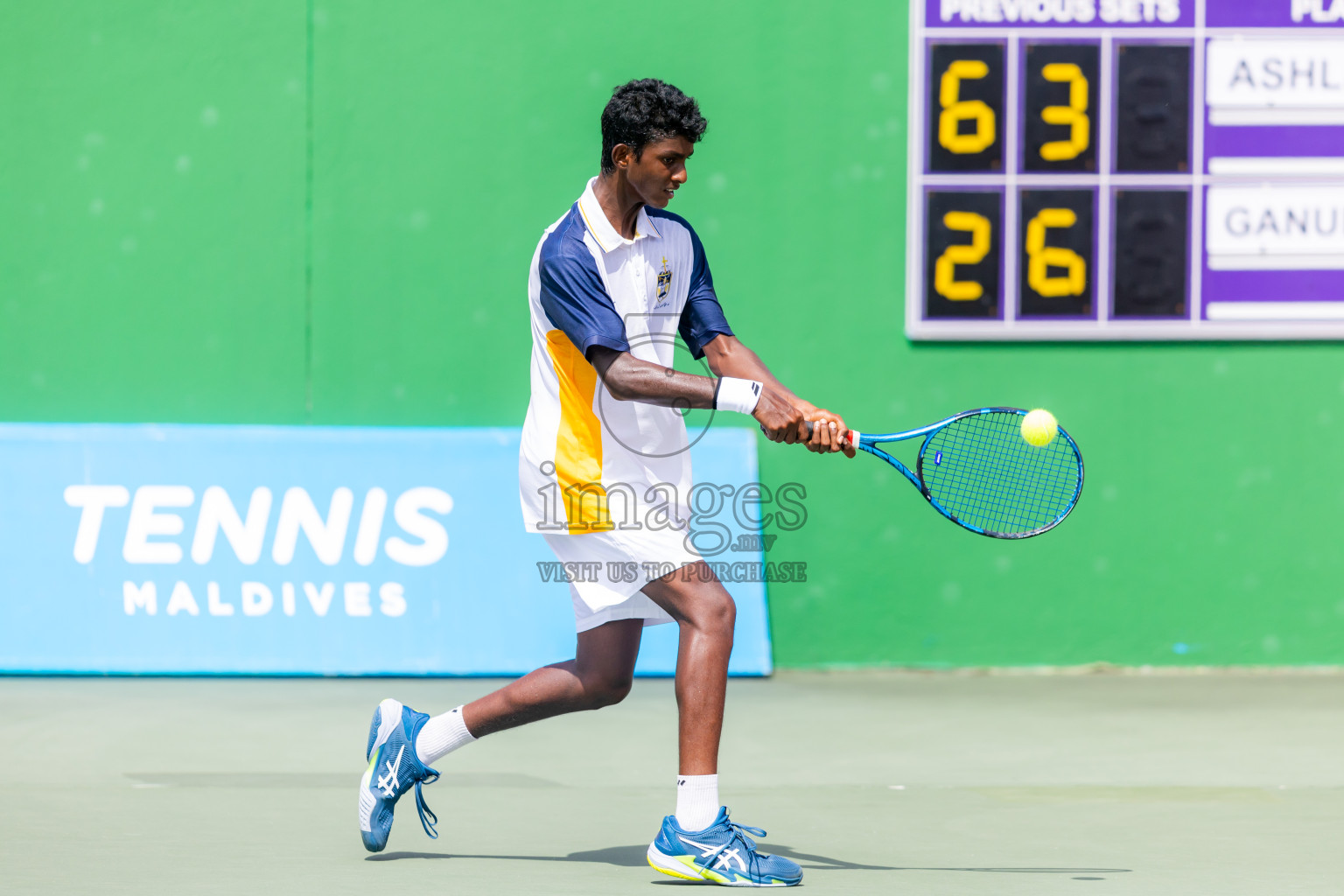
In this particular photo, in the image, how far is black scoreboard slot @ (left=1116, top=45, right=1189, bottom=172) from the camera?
651 cm

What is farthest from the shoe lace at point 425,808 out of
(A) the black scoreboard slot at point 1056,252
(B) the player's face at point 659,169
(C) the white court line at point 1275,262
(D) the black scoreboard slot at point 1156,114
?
(C) the white court line at point 1275,262

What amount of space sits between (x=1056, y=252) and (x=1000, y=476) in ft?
4.58

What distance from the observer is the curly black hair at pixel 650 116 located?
3635 millimetres

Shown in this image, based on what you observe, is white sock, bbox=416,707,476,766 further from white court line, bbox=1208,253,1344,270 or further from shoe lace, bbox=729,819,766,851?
white court line, bbox=1208,253,1344,270

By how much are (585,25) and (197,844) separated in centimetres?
404

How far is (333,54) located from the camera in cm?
664

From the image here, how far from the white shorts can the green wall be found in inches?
118

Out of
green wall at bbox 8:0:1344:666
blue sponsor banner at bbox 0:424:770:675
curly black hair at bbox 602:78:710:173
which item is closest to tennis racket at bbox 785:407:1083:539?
green wall at bbox 8:0:1344:666

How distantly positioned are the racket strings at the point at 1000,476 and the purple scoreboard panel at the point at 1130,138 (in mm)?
847

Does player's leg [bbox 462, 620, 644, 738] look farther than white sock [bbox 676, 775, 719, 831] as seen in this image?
Yes

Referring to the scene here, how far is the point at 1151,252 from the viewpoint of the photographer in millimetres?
6559

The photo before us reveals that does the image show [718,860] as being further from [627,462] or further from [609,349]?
[609,349]

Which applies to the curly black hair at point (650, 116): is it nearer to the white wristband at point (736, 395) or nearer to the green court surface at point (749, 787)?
the white wristband at point (736, 395)

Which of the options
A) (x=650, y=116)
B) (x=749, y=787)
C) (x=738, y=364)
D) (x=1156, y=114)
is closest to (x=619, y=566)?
(x=738, y=364)
